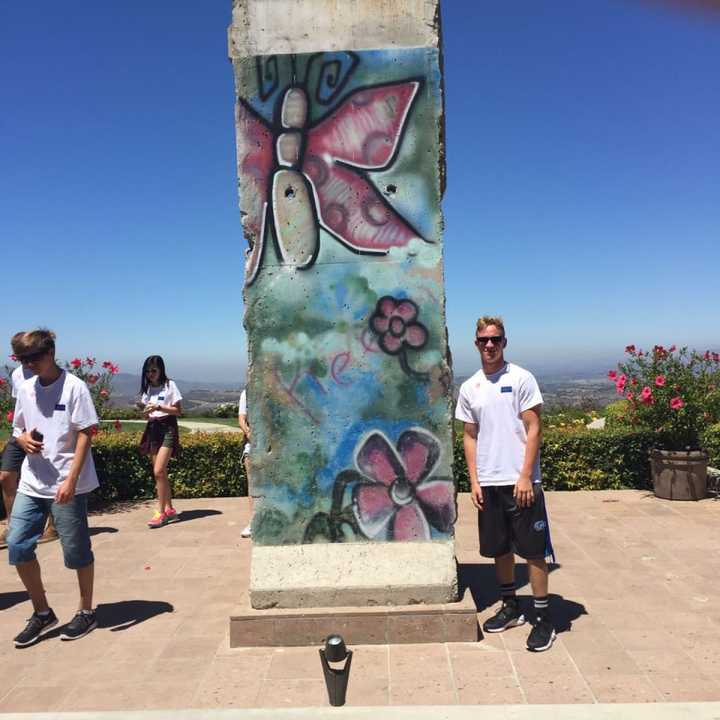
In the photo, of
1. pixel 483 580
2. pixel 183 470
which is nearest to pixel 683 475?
pixel 483 580

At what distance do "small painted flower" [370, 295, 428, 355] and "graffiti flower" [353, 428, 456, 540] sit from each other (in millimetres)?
646

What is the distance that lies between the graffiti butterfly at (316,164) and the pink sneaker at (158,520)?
14.1 ft

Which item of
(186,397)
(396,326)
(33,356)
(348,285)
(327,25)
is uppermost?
(327,25)

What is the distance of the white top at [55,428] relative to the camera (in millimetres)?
4262

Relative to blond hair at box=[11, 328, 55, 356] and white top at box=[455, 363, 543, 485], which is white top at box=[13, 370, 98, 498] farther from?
white top at box=[455, 363, 543, 485]

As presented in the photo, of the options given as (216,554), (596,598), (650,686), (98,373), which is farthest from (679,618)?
(98,373)

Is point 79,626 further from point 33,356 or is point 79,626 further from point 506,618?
point 506,618

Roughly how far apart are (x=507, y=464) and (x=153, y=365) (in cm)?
454

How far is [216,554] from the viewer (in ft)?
20.6

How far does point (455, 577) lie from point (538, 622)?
0.56m

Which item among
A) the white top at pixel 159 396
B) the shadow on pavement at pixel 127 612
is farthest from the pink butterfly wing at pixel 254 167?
the white top at pixel 159 396

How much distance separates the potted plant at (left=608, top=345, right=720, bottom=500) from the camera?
314 inches

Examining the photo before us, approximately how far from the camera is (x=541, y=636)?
4.02 meters

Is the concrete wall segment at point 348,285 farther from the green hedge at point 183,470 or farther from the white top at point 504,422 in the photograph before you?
the green hedge at point 183,470
